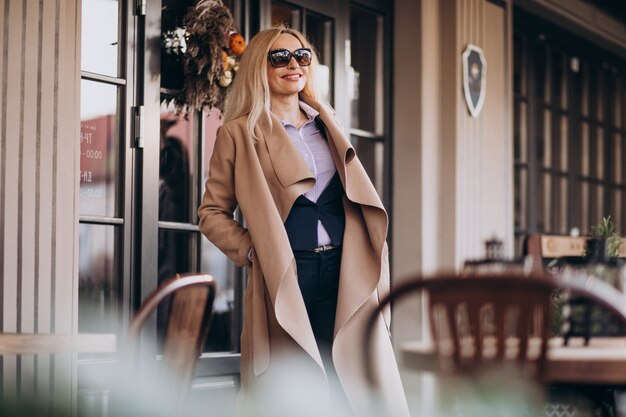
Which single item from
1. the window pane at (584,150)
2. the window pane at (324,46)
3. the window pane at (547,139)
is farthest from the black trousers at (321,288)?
the window pane at (584,150)

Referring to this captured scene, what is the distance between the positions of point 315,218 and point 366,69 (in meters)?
2.62

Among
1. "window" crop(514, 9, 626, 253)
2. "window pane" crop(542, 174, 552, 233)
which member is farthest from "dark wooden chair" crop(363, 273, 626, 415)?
"window pane" crop(542, 174, 552, 233)

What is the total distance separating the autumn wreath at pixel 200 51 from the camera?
4055 millimetres

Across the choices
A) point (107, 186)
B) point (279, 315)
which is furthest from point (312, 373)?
point (107, 186)

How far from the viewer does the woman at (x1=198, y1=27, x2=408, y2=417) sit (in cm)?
287

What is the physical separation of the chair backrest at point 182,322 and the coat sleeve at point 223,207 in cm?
122

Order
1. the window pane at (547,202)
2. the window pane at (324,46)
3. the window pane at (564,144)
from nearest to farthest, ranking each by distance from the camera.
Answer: the window pane at (324,46), the window pane at (547,202), the window pane at (564,144)

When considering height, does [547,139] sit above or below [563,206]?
above

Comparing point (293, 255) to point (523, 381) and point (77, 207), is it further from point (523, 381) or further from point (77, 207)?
point (523, 381)

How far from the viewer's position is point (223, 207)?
3.06 metres

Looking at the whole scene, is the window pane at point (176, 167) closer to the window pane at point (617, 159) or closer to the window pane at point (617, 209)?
the window pane at point (617, 209)

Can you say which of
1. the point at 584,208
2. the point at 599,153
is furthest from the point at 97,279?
the point at 599,153

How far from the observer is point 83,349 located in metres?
1.78

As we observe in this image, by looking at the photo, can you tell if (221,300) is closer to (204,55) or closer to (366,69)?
(204,55)
